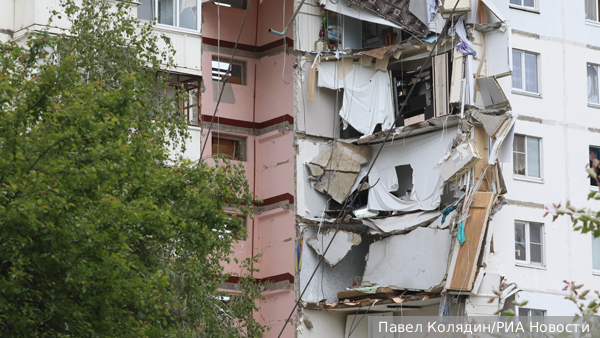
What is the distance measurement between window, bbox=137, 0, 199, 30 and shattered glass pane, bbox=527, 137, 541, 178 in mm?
11741

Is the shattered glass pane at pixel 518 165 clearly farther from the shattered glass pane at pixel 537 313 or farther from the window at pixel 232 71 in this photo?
the window at pixel 232 71

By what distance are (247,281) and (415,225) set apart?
5.61 meters

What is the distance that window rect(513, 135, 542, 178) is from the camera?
34.6 metres

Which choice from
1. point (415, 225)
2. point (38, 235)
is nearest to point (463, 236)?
point (415, 225)

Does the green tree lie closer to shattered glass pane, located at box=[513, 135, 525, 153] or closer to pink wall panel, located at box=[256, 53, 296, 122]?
pink wall panel, located at box=[256, 53, 296, 122]

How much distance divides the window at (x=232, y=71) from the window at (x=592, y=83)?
484 inches

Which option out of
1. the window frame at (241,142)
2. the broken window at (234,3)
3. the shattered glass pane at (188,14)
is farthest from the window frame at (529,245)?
the broken window at (234,3)

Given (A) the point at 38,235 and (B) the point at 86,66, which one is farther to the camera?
(B) the point at 86,66

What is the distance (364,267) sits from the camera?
35.7 metres

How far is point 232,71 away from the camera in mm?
38031

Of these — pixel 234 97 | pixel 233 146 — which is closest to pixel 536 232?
pixel 233 146

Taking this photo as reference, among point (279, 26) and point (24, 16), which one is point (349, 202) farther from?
point (24, 16)

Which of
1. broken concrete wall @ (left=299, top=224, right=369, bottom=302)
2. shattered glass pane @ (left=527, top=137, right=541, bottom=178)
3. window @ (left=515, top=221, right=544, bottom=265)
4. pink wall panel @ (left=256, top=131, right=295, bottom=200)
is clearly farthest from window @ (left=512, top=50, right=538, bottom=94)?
pink wall panel @ (left=256, top=131, right=295, bottom=200)

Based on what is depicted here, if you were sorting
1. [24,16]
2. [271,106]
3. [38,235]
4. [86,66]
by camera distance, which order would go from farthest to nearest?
[271,106] → [24,16] → [86,66] → [38,235]
